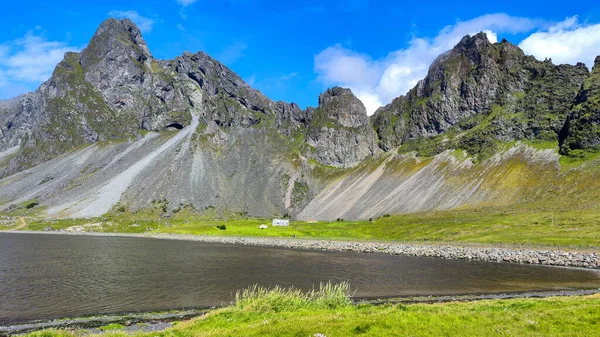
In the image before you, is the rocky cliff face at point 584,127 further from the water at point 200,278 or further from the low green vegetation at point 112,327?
the low green vegetation at point 112,327

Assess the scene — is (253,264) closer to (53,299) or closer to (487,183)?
(53,299)

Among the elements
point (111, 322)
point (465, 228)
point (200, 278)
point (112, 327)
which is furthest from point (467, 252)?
point (112, 327)

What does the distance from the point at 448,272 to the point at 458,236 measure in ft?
174

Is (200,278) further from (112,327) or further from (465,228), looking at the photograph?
(465,228)

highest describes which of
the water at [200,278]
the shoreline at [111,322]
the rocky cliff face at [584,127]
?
the rocky cliff face at [584,127]

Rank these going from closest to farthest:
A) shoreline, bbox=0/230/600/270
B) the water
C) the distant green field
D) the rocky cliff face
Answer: the water, shoreline, bbox=0/230/600/270, the distant green field, the rocky cliff face

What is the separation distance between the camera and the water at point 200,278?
137 feet

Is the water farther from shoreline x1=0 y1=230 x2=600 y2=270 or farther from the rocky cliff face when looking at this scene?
the rocky cliff face

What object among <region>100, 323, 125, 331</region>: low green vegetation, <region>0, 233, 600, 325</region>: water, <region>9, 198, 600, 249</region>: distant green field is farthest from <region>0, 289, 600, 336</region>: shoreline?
<region>9, 198, 600, 249</region>: distant green field

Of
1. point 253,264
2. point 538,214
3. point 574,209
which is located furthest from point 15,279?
point 574,209

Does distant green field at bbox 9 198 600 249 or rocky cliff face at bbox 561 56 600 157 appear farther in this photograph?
rocky cliff face at bbox 561 56 600 157

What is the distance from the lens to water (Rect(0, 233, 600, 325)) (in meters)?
41.8

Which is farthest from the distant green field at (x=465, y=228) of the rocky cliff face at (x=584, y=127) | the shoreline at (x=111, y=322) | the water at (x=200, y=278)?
the shoreline at (x=111, y=322)

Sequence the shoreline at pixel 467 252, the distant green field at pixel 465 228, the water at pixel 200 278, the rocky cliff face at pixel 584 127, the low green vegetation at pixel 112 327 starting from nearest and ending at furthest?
the low green vegetation at pixel 112 327 → the water at pixel 200 278 → the shoreline at pixel 467 252 → the distant green field at pixel 465 228 → the rocky cliff face at pixel 584 127
